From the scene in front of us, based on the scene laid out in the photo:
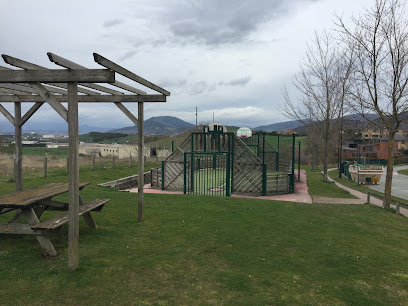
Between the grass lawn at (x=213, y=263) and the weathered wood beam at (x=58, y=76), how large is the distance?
8.33 ft

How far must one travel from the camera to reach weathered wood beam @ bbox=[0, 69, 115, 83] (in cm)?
390

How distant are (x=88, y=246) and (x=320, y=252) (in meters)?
Result: 3.95

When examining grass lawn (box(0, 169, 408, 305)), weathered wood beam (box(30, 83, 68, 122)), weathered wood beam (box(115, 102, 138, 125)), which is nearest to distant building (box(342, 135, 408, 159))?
grass lawn (box(0, 169, 408, 305))

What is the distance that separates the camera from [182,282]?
4.00m

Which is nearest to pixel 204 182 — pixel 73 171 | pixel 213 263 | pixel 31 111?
pixel 31 111

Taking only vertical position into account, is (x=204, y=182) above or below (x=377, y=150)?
below

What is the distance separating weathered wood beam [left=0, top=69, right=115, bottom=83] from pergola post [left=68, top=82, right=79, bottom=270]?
13cm

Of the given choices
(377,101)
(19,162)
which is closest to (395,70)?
(377,101)

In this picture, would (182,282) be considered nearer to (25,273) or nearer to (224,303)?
(224,303)

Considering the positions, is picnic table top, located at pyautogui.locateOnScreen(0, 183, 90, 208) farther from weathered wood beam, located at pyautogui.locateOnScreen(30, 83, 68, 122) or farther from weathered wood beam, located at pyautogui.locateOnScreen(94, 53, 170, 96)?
weathered wood beam, located at pyautogui.locateOnScreen(94, 53, 170, 96)

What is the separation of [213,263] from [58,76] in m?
3.42

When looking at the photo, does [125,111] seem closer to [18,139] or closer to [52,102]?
[52,102]

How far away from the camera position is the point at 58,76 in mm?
3928

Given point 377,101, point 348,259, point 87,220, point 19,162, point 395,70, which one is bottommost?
point 348,259
